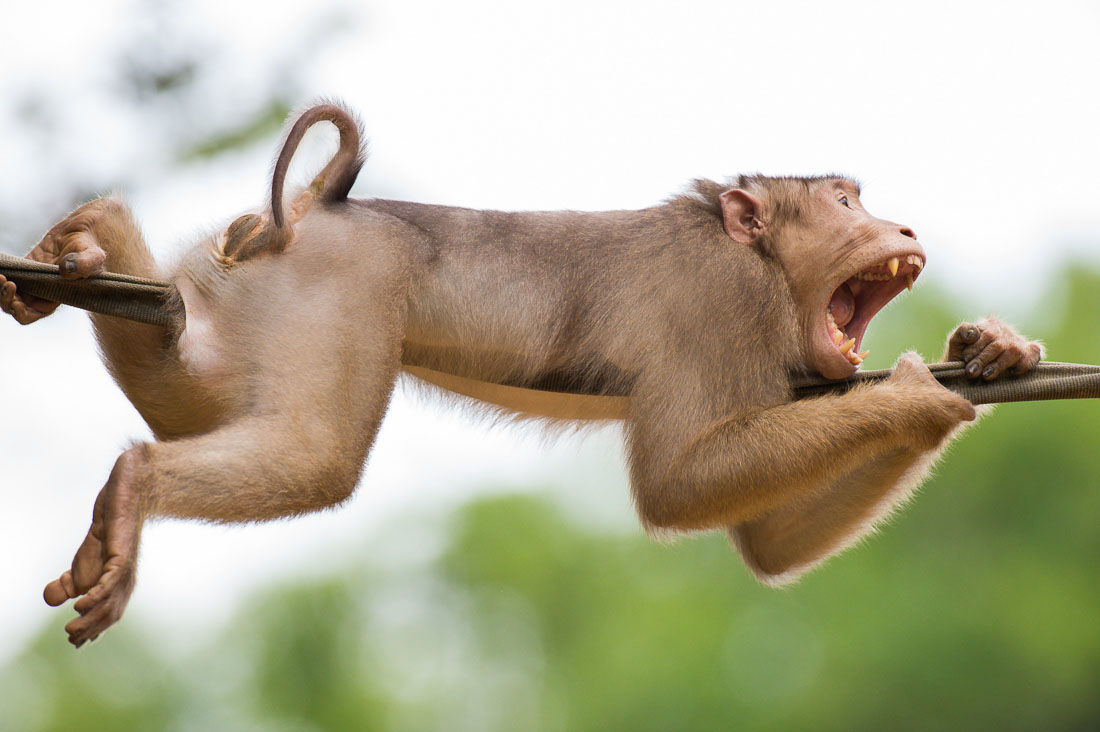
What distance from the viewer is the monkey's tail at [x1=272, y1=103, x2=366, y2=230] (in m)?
6.05

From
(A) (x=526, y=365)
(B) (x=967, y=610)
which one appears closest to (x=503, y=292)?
(A) (x=526, y=365)

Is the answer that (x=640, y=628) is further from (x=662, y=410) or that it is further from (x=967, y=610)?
(x=662, y=410)

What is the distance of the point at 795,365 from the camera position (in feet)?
22.5

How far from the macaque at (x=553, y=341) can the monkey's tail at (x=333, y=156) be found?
0.01 metres

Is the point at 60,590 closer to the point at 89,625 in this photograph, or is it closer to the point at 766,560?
the point at 89,625

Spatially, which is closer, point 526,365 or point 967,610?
point 526,365

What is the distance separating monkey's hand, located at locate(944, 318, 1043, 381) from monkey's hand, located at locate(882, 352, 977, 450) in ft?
0.64

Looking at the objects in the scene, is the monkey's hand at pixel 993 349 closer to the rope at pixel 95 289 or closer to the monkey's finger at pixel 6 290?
the rope at pixel 95 289

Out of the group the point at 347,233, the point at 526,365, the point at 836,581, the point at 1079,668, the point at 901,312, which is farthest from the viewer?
the point at 901,312

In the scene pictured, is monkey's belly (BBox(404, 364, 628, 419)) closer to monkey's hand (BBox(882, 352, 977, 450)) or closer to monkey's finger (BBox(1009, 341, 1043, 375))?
monkey's hand (BBox(882, 352, 977, 450))

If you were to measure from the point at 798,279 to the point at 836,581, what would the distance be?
686 inches

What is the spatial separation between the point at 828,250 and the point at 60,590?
14.3ft

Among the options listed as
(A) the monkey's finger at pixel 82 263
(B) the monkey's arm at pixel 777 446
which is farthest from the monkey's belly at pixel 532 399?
(A) the monkey's finger at pixel 82 263

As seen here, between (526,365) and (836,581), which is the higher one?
(526,365)
